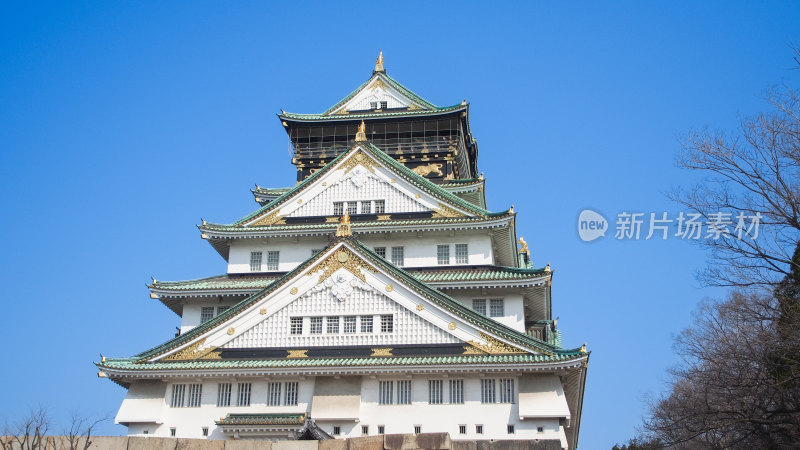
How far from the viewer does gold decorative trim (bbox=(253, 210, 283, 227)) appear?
41000 millimetres

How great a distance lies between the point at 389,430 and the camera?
3181 centimetres

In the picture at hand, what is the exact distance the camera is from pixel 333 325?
3412cm

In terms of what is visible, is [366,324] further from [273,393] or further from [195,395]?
[195,395]

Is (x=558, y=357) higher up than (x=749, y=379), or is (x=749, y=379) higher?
(x=558, y=357)

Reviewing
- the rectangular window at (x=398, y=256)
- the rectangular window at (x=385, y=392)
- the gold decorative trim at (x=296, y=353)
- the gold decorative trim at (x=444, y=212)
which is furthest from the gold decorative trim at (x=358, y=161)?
the rectangular window at (x=385, y=392)

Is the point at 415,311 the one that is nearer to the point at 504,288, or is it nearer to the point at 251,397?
the point at 504,288

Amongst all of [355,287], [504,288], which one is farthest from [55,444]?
[504,288]

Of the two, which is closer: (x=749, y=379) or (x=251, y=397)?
(x=749, y=379)

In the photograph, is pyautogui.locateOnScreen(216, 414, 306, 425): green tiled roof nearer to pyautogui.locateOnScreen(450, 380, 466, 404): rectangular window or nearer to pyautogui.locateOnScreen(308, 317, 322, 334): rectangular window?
pyautogui.locateOnScreen(308, 317, 322, 334): rectangular window

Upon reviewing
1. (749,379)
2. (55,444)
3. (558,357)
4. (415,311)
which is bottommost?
(55,444)

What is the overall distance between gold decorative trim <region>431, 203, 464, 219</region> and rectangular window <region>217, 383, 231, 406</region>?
13101 millimetres

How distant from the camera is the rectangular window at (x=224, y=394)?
3337 centimetres

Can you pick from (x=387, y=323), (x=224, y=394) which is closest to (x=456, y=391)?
(x=387, y=323)

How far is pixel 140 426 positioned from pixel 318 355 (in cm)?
814
